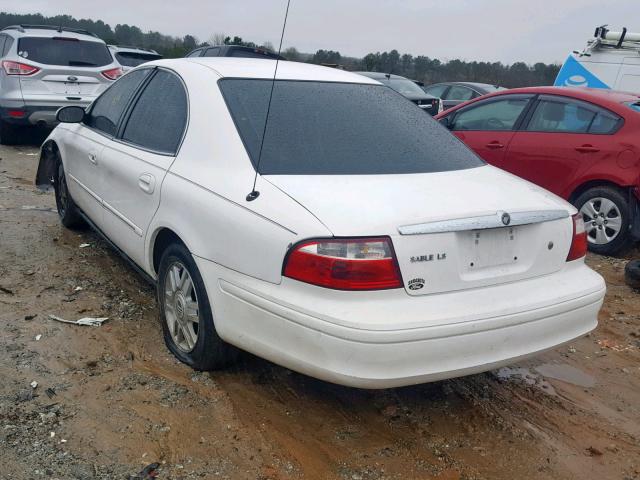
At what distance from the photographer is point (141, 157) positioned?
3695 millimetres

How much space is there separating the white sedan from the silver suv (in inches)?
254

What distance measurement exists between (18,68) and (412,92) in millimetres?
6959

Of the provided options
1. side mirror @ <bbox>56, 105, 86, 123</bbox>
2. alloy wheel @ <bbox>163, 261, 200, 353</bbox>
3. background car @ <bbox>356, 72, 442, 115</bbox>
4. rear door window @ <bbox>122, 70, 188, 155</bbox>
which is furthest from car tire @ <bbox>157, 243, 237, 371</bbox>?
background car @ <bbox>356, 72, 442, 115</bbox>

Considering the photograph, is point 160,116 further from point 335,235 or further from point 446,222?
point 446,222

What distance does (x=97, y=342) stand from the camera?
362 centimetres

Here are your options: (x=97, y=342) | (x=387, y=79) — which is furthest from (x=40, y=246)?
(x=387, y=79)

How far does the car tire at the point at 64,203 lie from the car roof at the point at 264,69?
1.88m

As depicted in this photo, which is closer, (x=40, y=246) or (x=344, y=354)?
(x=344, y=354)

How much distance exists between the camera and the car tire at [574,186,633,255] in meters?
5.75

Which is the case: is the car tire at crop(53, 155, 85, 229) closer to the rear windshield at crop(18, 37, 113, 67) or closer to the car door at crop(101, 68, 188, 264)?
the car door at crop(101, 68, 188, 264)

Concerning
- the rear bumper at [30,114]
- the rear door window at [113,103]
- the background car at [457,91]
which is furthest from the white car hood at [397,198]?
the background car at [457,91]

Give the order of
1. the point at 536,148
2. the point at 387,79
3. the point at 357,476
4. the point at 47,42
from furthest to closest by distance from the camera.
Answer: the point at 387,79 → the point at 47,42 → the point at 536,148 → the point at 357,476

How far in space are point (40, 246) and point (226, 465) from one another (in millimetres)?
3347

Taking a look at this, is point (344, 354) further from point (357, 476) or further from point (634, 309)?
point (634, 309)
